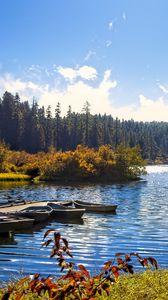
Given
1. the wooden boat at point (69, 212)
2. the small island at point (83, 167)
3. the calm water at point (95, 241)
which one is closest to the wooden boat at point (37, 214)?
the calm water at point (95, 241)

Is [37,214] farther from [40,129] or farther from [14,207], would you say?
[40,129]

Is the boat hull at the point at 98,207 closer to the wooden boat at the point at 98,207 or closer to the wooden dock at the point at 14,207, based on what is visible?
A: the wooden boat at the point at 98,207

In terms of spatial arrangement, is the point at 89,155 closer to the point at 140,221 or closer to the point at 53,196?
the point at 53,196

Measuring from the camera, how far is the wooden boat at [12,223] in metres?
26.3

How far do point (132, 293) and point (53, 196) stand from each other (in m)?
43.1

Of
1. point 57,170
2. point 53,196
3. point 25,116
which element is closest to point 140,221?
point 53,196

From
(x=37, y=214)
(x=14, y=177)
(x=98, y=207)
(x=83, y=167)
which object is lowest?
(x=98, y=207)

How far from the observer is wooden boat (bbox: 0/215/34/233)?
26.3 meters

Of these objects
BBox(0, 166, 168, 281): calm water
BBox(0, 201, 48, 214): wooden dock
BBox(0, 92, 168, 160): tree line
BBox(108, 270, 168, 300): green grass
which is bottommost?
BBox(0, 166, 168, 281): calm water

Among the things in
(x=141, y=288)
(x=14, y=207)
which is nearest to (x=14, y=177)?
(x=14, y=207)

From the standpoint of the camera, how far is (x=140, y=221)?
3294 cm

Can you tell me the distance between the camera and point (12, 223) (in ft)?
88.4

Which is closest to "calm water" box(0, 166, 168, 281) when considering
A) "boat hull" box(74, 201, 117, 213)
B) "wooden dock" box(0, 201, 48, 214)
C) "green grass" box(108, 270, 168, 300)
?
"boat hull" box(74, 201, 117, 213)

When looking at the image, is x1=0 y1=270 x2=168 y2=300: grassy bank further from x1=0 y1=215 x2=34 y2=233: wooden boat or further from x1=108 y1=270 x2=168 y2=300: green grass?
x1=0 y1=215 x2=34 y2=233: wooden boat
